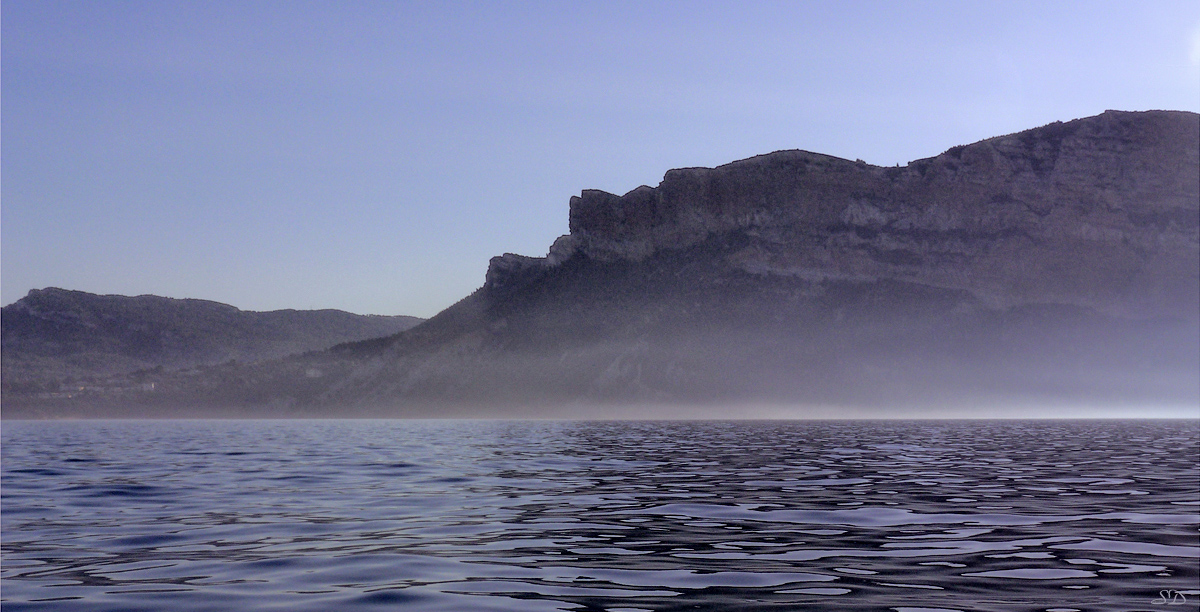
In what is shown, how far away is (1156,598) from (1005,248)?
182 m

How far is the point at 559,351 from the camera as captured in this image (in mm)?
188375

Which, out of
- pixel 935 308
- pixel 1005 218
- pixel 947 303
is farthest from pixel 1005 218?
pixel 935 308

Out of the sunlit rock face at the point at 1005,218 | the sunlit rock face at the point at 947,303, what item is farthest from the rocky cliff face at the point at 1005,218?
the sunlit rock face at the point at 947,303

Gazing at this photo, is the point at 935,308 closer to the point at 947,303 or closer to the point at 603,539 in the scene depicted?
the point at 947,303

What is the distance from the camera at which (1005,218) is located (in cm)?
18575

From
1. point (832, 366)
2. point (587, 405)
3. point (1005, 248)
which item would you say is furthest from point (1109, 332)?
point (587, 405)

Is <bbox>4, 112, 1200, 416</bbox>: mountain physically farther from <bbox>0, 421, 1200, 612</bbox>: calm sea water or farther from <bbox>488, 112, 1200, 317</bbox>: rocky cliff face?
<bbox>0, 421, 1200, 612</bbox>: calm sea water

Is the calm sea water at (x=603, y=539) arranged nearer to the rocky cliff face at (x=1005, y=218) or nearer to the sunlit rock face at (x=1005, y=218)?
the rocky cliff face at (x=1005, y=218)

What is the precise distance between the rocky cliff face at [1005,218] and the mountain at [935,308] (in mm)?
257

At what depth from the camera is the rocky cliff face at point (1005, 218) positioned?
179 m
